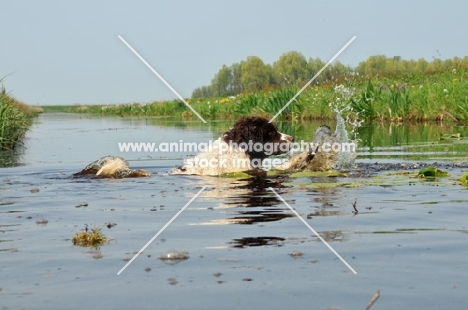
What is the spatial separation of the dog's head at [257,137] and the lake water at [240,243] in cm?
74

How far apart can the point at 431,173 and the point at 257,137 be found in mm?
2745

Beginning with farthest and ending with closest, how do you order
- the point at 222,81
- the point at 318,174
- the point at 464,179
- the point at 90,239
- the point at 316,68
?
the point at 222,81 < the point at 316,68 < the point at 318,174 < the point at 464,179 < the point at 90,239

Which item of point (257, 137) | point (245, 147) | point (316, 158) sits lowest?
point (316, 158)

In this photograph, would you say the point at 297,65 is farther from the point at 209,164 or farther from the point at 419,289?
the point at 419,289

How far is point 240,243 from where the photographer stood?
6.16m

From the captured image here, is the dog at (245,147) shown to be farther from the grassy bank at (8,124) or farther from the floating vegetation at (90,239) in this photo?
the grassy bank at (8,124)

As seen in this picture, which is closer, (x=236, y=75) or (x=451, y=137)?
(x=451, y=137)

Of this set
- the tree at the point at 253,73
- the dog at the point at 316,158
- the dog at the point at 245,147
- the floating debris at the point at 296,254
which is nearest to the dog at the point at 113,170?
the dog at the point at 245,147

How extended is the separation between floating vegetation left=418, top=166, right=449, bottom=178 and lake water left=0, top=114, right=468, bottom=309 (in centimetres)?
23

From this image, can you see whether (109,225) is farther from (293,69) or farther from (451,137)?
(293,69)

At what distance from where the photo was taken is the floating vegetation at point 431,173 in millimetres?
10617

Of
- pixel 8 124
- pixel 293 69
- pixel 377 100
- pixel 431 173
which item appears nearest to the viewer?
pixel 431 173

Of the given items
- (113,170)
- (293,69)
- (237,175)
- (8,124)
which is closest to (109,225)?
(237,175)

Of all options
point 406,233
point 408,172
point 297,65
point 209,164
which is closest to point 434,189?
point 408,172
